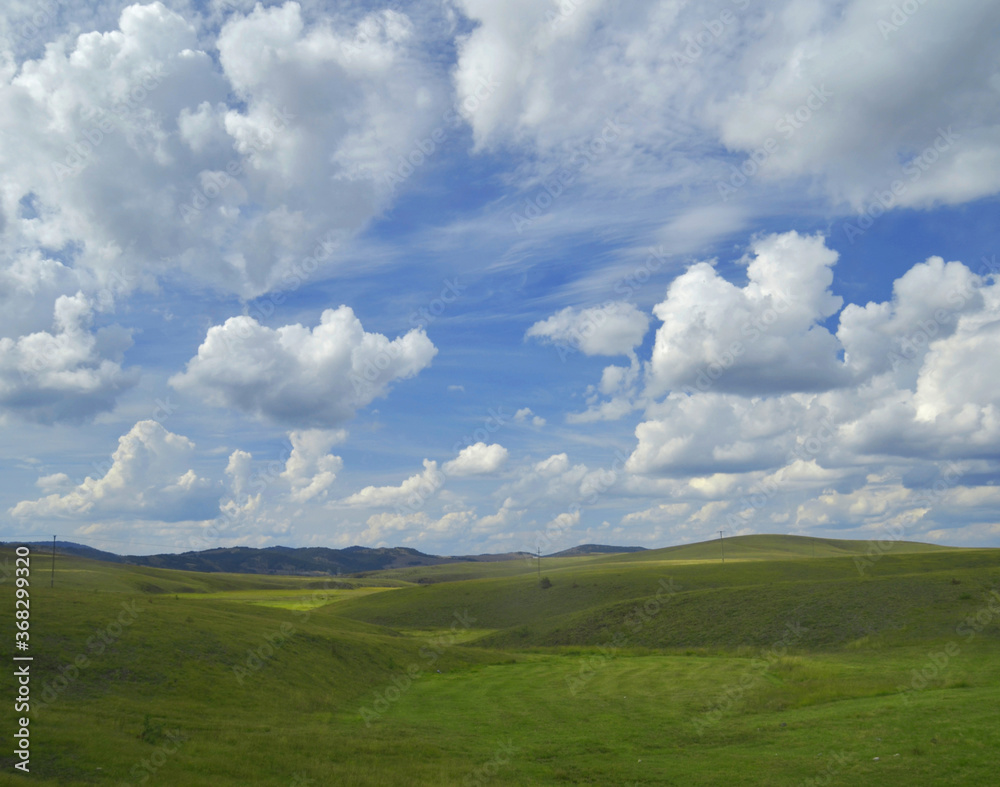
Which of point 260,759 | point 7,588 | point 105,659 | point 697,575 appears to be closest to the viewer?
point 260,759

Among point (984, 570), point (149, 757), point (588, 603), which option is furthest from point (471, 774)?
point (588, 603)

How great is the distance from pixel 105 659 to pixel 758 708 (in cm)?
3159

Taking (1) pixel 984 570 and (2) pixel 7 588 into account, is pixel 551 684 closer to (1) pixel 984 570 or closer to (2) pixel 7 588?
(2) pixel 7 588

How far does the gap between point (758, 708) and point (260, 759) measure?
2385 cm

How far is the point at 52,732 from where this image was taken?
19.7 m

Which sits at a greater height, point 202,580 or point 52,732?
point 52,732

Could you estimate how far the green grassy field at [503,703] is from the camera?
20.3 meters

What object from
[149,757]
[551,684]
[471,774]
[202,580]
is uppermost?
[149,757]

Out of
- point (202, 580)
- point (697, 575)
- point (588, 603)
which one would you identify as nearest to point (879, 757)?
point (588, 603)

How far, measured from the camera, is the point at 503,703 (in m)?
36.0

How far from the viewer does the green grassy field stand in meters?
20.3

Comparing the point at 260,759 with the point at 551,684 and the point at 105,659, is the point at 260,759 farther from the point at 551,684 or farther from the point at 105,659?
the point at 551,684

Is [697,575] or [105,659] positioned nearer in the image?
[105,659]

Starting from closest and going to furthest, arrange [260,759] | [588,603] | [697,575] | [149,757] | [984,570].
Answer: [149,757] < [260,759] < [984,570] < [588,603] < [697,575]
